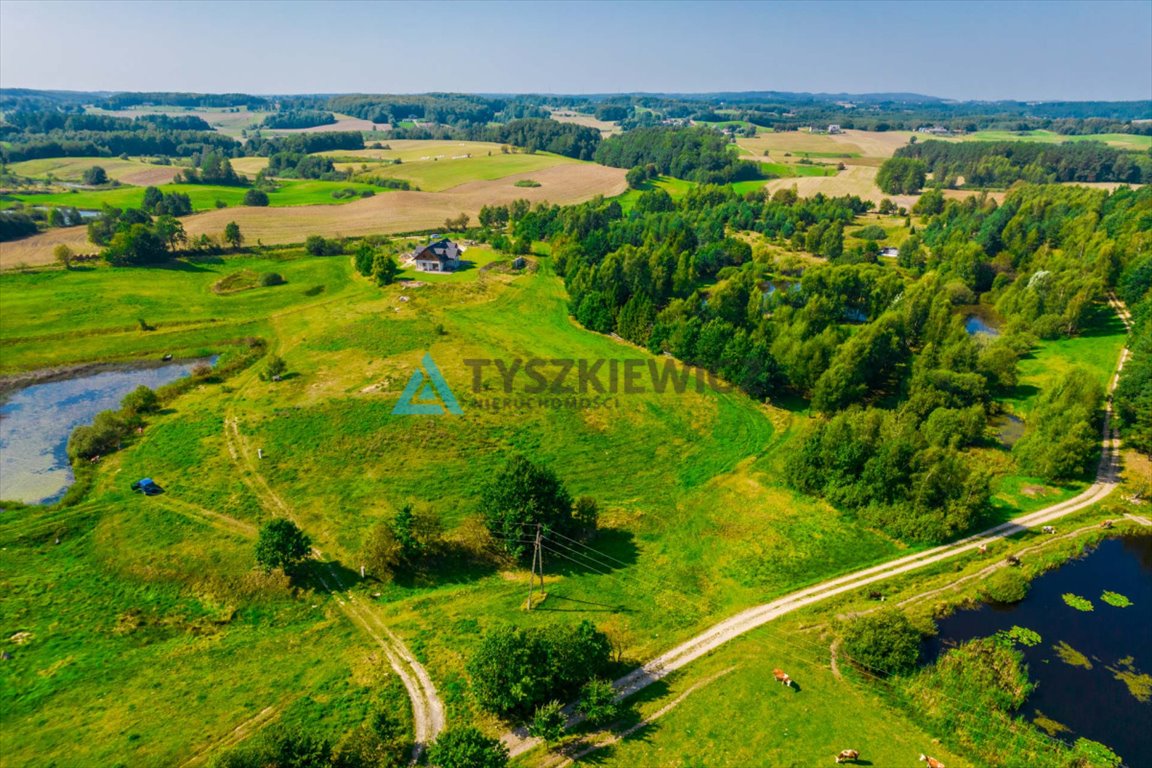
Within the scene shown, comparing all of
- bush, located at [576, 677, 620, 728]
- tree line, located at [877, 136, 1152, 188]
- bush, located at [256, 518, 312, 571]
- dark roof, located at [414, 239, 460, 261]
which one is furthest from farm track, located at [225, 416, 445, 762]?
tree line, located at [877, 136, 1152, 188]

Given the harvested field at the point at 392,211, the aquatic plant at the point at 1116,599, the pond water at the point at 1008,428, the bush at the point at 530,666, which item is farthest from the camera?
the harvested field at the point at 392,211

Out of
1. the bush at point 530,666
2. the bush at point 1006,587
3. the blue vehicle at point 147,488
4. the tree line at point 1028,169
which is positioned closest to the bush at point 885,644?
the bush at point 1006,587

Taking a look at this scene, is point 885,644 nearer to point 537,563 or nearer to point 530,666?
point 530,666

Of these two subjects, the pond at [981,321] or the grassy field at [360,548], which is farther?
the pond at [981,321]

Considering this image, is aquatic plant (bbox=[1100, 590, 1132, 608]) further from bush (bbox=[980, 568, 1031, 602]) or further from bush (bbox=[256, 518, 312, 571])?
bush (bbox=[256, 518, 312, 571])

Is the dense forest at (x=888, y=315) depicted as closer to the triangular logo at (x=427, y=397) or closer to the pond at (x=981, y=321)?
the pond at (x=981, y=321)

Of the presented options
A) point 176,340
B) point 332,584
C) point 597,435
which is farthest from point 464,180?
point 332,584
